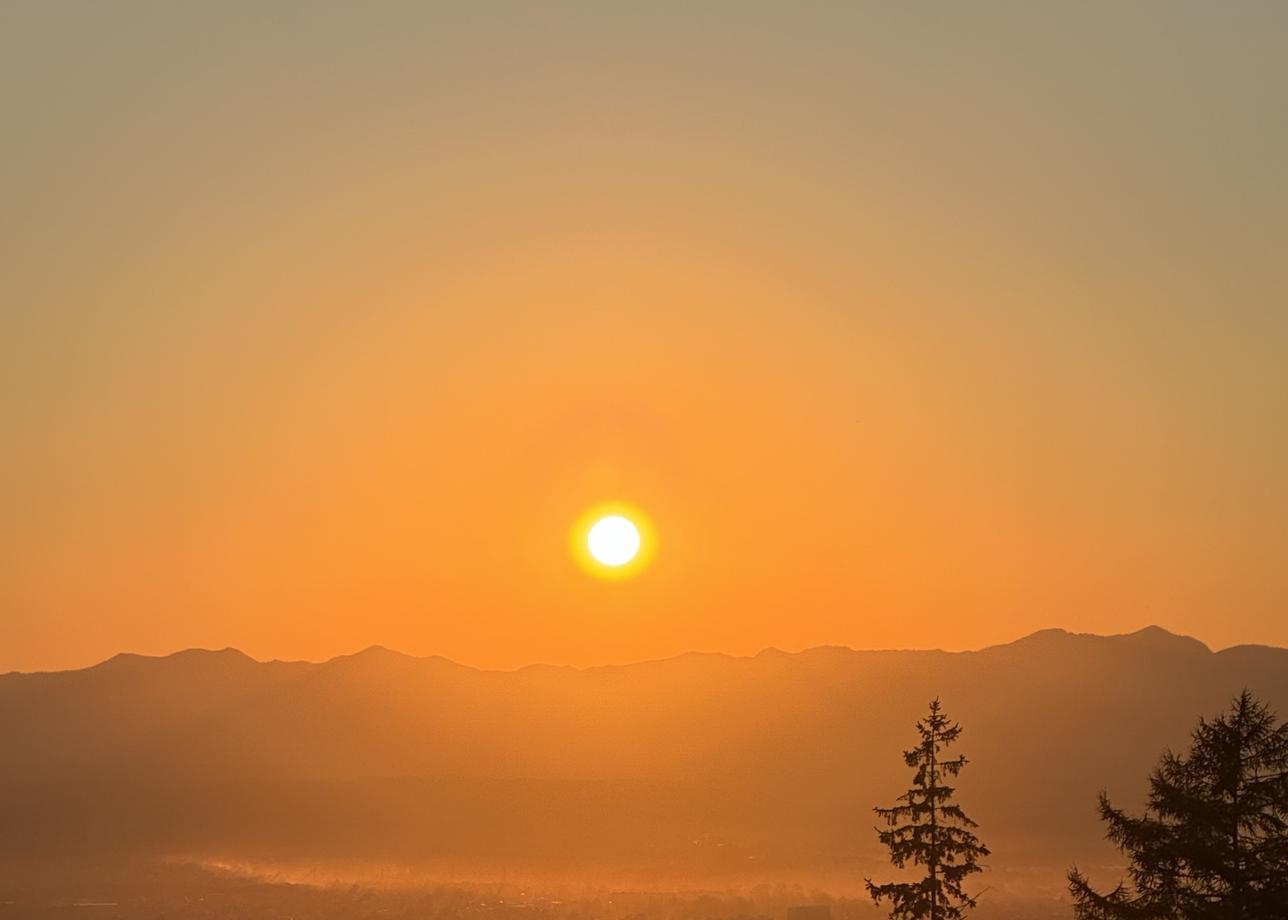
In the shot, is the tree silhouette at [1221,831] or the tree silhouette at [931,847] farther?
the tree silhouette at [931,847]

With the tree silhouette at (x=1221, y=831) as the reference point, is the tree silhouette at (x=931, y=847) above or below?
above

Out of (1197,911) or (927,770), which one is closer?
(1197,911)

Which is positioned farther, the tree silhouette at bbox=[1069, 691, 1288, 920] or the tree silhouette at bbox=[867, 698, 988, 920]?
the tree silhouette at bbox=[867, 698, 988, 920]

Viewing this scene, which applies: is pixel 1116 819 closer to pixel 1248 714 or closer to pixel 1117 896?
pixel 1117 896

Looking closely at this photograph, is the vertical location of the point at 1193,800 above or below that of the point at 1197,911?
above

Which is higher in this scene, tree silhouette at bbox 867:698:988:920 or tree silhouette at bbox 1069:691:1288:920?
tree silhouette at bbox 867:698:988:920

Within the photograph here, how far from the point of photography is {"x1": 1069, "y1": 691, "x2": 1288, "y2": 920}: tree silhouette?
29984 mm

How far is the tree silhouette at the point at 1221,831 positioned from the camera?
29984 mm

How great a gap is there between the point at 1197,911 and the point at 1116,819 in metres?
2.93

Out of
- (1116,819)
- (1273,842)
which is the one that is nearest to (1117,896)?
(1116,819)

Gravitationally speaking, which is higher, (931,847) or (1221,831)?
(931,847)

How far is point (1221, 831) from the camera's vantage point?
30.6 meters

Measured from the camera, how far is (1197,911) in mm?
30453

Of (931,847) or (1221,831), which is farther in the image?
(931,847)
